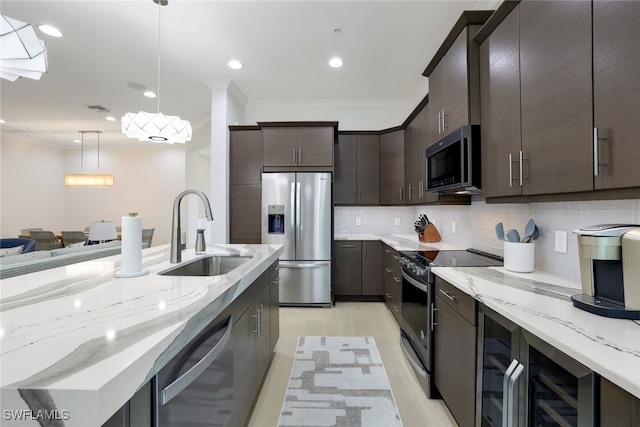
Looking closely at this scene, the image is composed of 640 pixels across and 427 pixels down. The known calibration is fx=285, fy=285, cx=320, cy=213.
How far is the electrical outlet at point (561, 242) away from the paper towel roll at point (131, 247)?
2.17 m

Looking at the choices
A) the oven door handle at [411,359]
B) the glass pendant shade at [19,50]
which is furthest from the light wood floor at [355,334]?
the glass pendant shade at [19,50]

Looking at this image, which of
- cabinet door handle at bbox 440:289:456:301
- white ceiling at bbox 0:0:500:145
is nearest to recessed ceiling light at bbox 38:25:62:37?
white ceiling at bbox 0:0:500:145

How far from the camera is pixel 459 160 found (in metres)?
1.99

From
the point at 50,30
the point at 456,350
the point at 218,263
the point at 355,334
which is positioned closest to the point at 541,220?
the point at 456,350

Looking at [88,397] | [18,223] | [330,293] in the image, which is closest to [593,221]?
[88,397]

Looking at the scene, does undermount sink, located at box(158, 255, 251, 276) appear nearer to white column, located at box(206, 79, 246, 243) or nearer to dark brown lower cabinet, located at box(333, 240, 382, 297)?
white column, located at box(206, 79, 246, 243)

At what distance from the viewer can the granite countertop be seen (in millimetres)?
486

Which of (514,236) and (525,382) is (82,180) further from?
(525,382)

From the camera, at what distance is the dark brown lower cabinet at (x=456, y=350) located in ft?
4.63

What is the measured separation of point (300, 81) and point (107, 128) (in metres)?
A: 4.86

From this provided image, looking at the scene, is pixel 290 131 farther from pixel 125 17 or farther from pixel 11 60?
pixel 11 60

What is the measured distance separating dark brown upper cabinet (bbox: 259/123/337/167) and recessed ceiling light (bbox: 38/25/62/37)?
2.13 metres

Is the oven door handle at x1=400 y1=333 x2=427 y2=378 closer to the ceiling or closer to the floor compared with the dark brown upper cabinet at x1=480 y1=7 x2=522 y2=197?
closer to the floor

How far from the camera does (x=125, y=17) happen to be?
8.39ft
